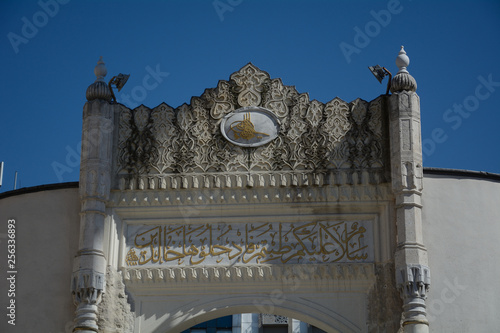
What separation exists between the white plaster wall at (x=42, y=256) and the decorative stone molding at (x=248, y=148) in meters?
1.00

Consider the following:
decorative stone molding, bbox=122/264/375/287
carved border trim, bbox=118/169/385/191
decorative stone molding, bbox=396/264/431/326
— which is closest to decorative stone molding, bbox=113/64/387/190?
carved border trim, bbox=118/169/385/191

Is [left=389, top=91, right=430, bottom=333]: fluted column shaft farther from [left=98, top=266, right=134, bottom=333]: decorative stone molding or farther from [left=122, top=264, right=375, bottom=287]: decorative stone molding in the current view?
[left=98, top=266, right=134, bottom=333]: decorative stone molding

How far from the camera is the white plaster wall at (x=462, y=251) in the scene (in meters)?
14.6

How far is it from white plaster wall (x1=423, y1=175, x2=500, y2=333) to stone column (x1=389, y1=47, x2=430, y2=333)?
265 millimetres

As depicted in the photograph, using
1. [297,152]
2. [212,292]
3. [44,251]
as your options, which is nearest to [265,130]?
[297,152]

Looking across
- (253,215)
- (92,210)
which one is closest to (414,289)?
(253,215)

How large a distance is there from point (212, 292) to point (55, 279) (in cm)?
230

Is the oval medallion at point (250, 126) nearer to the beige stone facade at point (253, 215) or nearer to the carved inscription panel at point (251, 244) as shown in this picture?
the beige stone facade at point (253, 215)

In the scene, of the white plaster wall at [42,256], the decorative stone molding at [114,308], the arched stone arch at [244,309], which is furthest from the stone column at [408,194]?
the white plaster wall at [42,256]

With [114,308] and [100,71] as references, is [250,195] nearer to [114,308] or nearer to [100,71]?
[114,308]

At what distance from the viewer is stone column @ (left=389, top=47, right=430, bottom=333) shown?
14.3m

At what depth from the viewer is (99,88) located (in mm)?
15805

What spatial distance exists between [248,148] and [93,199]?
2.40 metres

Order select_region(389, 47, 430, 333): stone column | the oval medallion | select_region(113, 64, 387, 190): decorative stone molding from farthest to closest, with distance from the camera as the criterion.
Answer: the oval medallion < select_region(113, 64, 387, 190): decorative stone molding < select_region(389, 47, 430, 333): stone column
